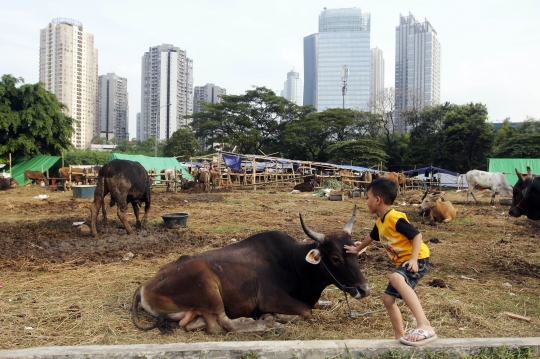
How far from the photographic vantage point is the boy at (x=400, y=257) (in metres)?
3.42

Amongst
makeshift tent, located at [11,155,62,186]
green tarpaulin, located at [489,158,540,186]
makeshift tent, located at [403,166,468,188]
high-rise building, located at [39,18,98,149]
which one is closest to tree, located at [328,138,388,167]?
makeshift tent, located at [403,166,468,188]

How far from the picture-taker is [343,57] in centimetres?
9900

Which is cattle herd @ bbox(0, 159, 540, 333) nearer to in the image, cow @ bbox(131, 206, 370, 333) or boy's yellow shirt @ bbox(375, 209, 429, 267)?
cow @ bbox(131, 206, 370, 333)

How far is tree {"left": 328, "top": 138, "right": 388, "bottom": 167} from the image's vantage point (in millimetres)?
41312

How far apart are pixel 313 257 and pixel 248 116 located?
45.2m

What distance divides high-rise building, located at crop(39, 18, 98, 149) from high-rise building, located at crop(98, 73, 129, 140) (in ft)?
46.4

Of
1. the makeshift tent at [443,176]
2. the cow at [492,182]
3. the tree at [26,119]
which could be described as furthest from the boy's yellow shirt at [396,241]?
the makeshift tent at [443,176]

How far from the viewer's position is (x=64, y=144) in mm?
32281

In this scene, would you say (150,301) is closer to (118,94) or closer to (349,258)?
(349,258)

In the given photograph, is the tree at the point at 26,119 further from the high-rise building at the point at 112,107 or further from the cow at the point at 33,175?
the high-rise building at the point at 112,107

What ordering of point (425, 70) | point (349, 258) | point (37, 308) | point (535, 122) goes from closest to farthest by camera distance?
point (349, 258) → point (37, 308) → point (535, 122) → point (425, 70)

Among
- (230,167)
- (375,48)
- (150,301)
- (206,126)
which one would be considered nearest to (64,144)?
(230,167)

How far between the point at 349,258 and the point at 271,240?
1067mm

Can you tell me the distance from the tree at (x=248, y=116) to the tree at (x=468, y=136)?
17641 mm
